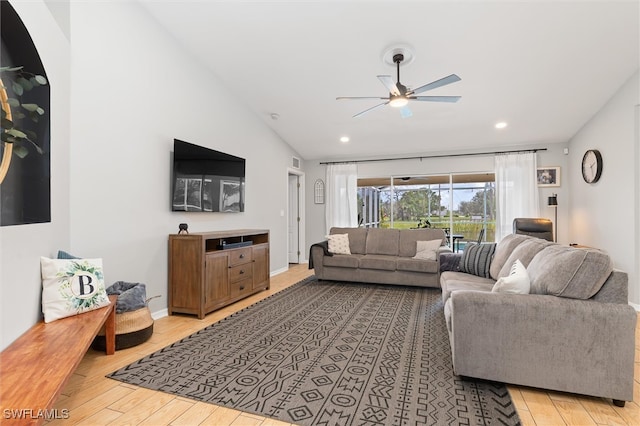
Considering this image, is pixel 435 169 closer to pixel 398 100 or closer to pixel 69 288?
pixel 398 100

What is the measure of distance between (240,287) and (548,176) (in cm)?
567

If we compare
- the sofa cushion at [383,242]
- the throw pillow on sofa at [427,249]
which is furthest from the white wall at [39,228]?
the throw pillow on sofa at [427,249]

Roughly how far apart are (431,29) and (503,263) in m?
2.42

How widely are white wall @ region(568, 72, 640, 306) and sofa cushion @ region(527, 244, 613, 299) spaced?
101 inches

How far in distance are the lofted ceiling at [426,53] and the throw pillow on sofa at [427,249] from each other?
78.8 inches

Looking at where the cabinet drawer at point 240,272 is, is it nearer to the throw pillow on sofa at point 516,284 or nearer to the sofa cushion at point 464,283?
the sofa cushion at point 464,283

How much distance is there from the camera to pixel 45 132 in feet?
6.63

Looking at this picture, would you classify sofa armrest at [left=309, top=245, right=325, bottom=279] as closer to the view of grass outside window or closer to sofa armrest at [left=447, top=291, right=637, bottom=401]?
the view of grass outside window

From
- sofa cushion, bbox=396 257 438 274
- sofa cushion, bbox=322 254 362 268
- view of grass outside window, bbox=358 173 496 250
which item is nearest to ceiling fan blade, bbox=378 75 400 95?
sofa cushion, bbox=396 257 438 274

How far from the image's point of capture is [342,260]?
4.97 m

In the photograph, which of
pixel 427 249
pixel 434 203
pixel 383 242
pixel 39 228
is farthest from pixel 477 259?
pixel 39 228

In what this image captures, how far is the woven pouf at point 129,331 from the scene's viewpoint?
97.3 inches

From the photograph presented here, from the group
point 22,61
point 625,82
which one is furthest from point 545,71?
point 22,61

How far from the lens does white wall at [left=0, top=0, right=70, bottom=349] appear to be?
5.34ft
